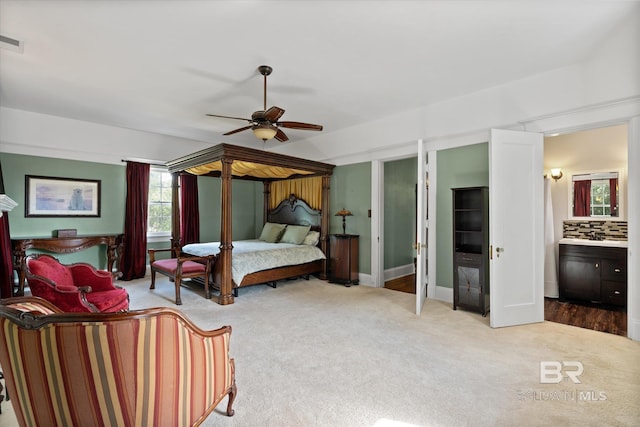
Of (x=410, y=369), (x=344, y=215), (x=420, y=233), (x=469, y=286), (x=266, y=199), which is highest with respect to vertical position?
(x=266, y=199)

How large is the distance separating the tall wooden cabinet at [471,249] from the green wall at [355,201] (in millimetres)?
1677

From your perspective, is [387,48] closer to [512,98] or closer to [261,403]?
[512,98]

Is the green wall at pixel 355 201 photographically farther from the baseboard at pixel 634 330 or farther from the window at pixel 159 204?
the window at pixel 159 204

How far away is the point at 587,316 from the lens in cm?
380

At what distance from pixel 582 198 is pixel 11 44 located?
7200 millimetres

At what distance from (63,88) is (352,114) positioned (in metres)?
4.01

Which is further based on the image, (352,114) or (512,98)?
(352,114)

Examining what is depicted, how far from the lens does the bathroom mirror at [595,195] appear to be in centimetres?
441

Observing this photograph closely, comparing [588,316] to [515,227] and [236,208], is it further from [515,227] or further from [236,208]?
[236,208]

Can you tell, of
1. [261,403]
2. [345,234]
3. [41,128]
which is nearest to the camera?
[261,403]

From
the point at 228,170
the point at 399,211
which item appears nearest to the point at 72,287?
the point at 228,170


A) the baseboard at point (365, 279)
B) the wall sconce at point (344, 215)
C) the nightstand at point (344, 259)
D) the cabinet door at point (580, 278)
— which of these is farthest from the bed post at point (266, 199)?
the cabinet door at point (580, 278)

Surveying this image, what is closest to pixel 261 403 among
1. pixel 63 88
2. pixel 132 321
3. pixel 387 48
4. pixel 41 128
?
pixel 132 321

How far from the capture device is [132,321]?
46.1 inches
